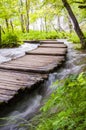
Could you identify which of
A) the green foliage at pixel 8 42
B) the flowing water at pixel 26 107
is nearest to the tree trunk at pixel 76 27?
the flowing water at pixel 26 107

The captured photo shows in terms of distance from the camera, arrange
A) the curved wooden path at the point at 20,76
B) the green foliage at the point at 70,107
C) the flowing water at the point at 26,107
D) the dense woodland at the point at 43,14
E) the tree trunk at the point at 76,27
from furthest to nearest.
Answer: the dense woodland at the point at 43,14
the tree trunk at the point at 76,27
the curved wooden path at the point at 20,76
the flowing water at the point at 26,107
the green foliage at the point at 70,107

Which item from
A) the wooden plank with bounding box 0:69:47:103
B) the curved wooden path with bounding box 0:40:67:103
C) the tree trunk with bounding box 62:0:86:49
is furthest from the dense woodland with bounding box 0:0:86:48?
the wooden plank with bounding box 0:69:47:103

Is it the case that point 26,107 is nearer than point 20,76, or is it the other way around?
point 26,107

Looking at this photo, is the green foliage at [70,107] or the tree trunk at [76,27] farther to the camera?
the tree trunk at [76,27]

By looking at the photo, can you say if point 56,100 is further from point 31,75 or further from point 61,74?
point 61,74

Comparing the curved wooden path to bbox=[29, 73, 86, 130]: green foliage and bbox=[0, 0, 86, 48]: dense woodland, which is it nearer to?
bbox=[29, 73, 86, 130]: green foliage

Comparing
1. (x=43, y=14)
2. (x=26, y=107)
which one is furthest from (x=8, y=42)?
(x=43, y=14)

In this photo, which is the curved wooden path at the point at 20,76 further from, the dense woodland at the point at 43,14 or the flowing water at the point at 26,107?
the dense woodland at the point at 43,14

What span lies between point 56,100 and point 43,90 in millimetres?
3061

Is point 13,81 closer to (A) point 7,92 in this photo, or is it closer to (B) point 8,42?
(A) point 7,92

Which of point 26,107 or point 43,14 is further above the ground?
point 43,14

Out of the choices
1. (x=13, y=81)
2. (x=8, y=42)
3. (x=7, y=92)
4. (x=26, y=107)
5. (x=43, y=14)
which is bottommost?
(x=26, y=107)

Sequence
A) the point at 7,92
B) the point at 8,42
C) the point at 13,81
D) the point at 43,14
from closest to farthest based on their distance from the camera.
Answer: the point at 7,92
the point at 13,81
the point at 8,42
the point at 43,14

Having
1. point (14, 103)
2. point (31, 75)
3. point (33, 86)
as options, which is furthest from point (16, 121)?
point (31, 75)
